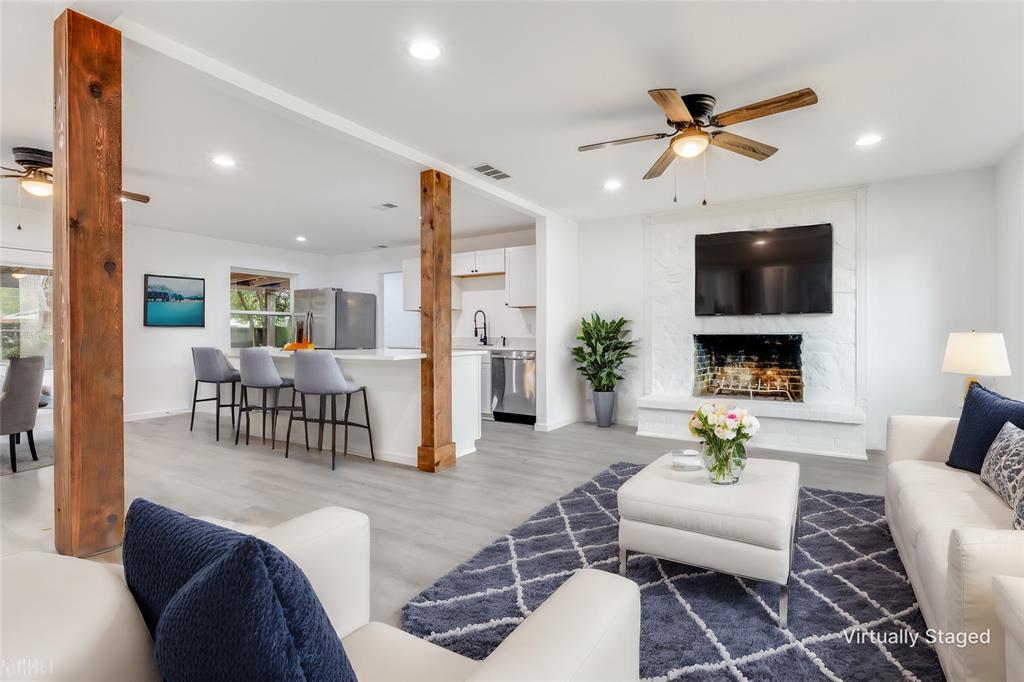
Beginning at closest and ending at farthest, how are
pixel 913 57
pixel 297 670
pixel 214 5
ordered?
pixel 297 670, pixel 214 5, pixel 913 57

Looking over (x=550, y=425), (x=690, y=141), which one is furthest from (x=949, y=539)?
(x=550, y=425)

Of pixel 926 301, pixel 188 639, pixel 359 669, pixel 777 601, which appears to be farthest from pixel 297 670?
pixel 926 301

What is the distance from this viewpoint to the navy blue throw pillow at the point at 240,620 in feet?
1.88

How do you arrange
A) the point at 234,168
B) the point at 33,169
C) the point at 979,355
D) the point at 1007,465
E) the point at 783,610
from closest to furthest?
the point at 783,610 < the point at 1007,465 < the point at 979,355 < the point at 33,169 < the point at 234,168

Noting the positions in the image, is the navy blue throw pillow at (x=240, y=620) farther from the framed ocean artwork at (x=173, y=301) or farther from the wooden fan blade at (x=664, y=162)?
the framed ocean artwork at (x=173, y=301)

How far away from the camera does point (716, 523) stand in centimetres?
203

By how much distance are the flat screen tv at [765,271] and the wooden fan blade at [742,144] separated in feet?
7.57

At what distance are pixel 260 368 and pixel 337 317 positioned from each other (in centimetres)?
340

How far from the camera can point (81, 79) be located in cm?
217

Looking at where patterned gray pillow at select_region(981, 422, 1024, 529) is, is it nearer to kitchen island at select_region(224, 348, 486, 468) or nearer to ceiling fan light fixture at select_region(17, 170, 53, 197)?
kitchen island at select_region(224, 348, 486, 468)

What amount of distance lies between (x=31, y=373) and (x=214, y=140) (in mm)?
2454

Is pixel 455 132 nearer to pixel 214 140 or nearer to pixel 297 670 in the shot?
pixel 214 140

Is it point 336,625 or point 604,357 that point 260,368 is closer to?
point 604,357

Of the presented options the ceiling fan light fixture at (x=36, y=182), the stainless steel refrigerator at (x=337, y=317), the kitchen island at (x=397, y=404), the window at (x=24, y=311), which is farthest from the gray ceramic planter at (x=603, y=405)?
the window at (x=24, y=311)
